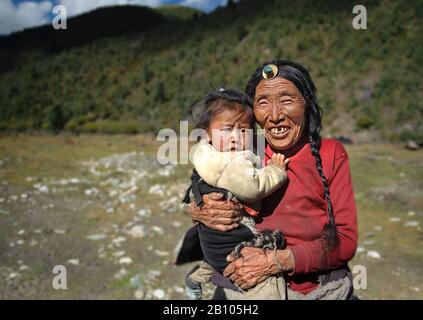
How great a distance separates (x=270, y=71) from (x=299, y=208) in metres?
0.82

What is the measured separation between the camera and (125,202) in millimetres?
8141

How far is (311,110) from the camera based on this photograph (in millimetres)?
2254

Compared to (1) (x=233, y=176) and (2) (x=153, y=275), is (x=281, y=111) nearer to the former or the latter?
(1) (x=233, y=176)

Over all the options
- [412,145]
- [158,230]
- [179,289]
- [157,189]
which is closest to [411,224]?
[179,289]

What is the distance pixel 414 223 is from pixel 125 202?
5.84 m

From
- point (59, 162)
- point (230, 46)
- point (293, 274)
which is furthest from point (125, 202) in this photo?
point (230, 46)

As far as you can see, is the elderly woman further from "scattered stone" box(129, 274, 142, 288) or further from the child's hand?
"scattered stone" box(129, 274, 142, 288)

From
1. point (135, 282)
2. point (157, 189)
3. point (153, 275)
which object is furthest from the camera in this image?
point (157, 189)

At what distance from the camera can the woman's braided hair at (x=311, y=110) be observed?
207 cm

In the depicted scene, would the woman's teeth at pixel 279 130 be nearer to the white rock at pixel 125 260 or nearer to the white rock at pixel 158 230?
the white rock at pixel 125 260

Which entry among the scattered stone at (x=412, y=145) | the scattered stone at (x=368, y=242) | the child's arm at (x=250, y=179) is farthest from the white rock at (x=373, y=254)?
the scattered stone at (x=412, y=145)

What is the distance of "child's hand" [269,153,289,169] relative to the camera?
6.92 feet

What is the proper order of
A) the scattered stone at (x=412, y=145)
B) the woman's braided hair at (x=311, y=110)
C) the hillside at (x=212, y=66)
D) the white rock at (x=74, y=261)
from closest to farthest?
the woman's braided hair at (x=311, y=110) → the white rock at (x=74, y=261) → the scattered stone at (x=412, y=145) → the hillside at (x=212, y=66)
